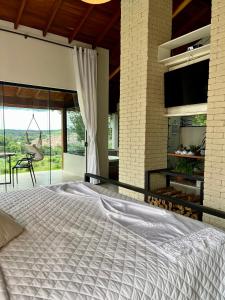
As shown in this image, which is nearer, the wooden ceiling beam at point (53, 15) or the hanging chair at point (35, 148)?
the wooden ceiling beam at point (53, 15)

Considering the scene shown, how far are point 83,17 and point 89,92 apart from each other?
4.61ft

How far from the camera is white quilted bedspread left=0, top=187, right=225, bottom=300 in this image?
0.85 meters

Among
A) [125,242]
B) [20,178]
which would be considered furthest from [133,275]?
[20,178]

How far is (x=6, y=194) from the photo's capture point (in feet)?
6.54

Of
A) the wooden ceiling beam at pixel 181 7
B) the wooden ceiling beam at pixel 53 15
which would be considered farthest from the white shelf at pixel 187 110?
the wooden ceiling beam at pixel 53 15

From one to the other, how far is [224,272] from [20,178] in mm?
4292

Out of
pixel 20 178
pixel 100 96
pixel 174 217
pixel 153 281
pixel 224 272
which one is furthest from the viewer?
pixel 100 96

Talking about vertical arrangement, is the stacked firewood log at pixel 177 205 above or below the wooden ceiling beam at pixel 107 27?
below

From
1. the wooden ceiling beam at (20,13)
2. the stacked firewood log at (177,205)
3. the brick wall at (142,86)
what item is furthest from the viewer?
the wooden ceiling beam at (20,13)

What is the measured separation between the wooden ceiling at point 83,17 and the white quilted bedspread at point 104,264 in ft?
13.1

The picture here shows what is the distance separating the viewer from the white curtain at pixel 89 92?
4.86 meters

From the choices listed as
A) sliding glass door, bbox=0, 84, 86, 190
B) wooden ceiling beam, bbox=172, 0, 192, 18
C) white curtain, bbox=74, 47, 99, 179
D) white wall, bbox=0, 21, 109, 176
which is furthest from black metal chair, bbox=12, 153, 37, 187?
wooden ceiling beam, bbox=172, 0, 192, 18

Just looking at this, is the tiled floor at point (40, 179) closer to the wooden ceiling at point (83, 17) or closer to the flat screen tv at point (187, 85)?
the wooden ceiling at point (83, 17)

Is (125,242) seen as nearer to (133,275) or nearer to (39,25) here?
(133,275)
